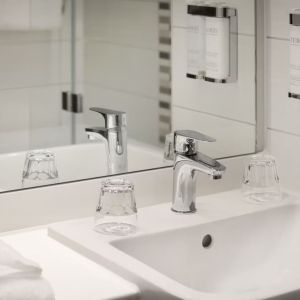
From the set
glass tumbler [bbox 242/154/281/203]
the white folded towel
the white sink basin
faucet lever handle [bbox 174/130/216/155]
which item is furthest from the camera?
glass tumbler [bbox 242/154/281/203]

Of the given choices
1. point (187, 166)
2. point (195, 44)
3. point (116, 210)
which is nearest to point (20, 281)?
point (116, 210)

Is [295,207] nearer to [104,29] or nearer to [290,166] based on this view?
[290,166]

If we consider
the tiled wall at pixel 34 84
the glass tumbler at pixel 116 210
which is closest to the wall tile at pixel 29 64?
the tiled wall at pixel 34 84

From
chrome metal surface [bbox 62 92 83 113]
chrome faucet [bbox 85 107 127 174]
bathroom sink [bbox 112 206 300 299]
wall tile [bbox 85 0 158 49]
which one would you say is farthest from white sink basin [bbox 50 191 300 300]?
wall tile [bbox 85 0 158 49]

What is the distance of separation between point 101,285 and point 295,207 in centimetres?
58

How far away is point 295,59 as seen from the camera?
1.73m

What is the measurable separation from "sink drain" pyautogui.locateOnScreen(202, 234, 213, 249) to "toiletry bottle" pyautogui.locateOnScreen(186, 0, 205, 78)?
15.0 inches

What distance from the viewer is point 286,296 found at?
1285mm

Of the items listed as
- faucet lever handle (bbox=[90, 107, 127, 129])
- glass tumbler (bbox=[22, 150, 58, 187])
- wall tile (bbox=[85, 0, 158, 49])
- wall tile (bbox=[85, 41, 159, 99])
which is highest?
wall tile (bbox=[85, 0, 158, 49])

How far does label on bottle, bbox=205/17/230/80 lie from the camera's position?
181cm

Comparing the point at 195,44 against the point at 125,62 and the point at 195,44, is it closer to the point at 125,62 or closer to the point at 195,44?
the point at 195,44

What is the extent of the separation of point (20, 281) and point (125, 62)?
2.15ft

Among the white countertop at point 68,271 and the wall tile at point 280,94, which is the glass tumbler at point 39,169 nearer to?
the white countertop at point 68,271

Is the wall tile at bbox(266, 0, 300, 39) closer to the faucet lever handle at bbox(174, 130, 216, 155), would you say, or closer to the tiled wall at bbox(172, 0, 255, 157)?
the tiled wall at bbox(172, 0, 255, 157)
